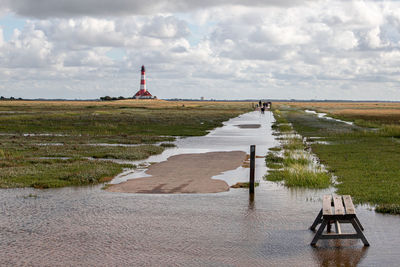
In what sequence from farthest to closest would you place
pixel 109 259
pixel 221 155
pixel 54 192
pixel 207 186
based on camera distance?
pixel 221 155, pixel 207 186, pixel 54 192, pixel 109 259

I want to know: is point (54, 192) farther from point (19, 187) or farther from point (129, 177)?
point (129, 177)

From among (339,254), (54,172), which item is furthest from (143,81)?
(339,254)

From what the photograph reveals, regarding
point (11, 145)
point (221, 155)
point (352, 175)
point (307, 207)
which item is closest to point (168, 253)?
point (307, 207)

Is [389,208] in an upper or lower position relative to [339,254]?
upper

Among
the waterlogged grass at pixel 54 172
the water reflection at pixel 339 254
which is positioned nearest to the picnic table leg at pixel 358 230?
the water reflection at pixel 339 254

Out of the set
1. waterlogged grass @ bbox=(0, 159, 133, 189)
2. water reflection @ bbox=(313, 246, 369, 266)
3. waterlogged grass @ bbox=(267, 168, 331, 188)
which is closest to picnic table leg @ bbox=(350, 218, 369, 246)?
water reflection @ bbox=(313, 246, 369, 266)

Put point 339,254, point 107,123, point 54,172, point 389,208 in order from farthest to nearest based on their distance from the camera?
point 107,123 < point 54,172 < point 389,208 < point 339,254

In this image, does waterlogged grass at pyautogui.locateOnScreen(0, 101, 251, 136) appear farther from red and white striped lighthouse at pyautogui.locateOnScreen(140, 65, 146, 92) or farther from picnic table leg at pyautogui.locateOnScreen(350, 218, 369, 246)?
red and white striped lighthouse at pyautogui.locateOnScreen(140, 65, 146, 92)

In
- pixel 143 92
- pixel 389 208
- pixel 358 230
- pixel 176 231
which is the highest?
pixel 143 92

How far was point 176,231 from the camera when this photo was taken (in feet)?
36.2

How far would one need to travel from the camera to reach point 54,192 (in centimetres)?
1561

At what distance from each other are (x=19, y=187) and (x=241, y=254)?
9.89 metres

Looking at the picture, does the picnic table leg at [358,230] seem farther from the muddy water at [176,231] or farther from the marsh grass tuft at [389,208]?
the marsh grass tuft at [389,208]

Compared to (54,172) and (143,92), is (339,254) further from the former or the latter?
(143,92)
